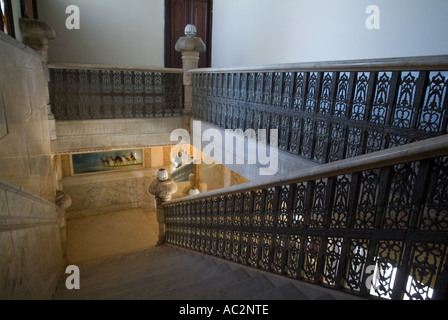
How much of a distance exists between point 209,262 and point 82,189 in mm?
6237

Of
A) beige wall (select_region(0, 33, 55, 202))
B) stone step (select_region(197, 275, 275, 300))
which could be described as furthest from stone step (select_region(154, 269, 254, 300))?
beige wall (select_region(0, 33, 55, 202))

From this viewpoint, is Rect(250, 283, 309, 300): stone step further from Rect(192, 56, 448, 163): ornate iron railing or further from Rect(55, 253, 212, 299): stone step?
Rect(192, 56, 448, 163): ornate iron railing

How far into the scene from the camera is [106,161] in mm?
9039

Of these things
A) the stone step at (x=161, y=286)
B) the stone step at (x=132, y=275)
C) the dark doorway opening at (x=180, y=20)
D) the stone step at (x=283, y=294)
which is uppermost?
the dark doorway opening at (x=180, y=20)

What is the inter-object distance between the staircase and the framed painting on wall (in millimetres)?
4816

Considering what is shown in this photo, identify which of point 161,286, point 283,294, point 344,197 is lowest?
point 161,286

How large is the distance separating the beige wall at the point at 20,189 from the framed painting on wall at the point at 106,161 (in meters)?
5.58

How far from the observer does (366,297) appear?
2119mm

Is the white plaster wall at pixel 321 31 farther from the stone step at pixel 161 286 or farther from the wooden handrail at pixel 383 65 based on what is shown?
the stone step at pixel 161 286

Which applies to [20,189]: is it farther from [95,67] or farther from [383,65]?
[95,67]

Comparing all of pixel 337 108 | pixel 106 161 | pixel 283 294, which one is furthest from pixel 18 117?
pixel 106 161

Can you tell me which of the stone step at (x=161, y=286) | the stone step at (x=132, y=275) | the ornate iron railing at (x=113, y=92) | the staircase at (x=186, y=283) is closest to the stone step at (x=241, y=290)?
the staircase at (x=186, y=283)

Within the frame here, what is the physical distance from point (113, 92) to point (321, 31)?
4.10 meters

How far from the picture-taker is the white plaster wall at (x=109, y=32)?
7.14 m
